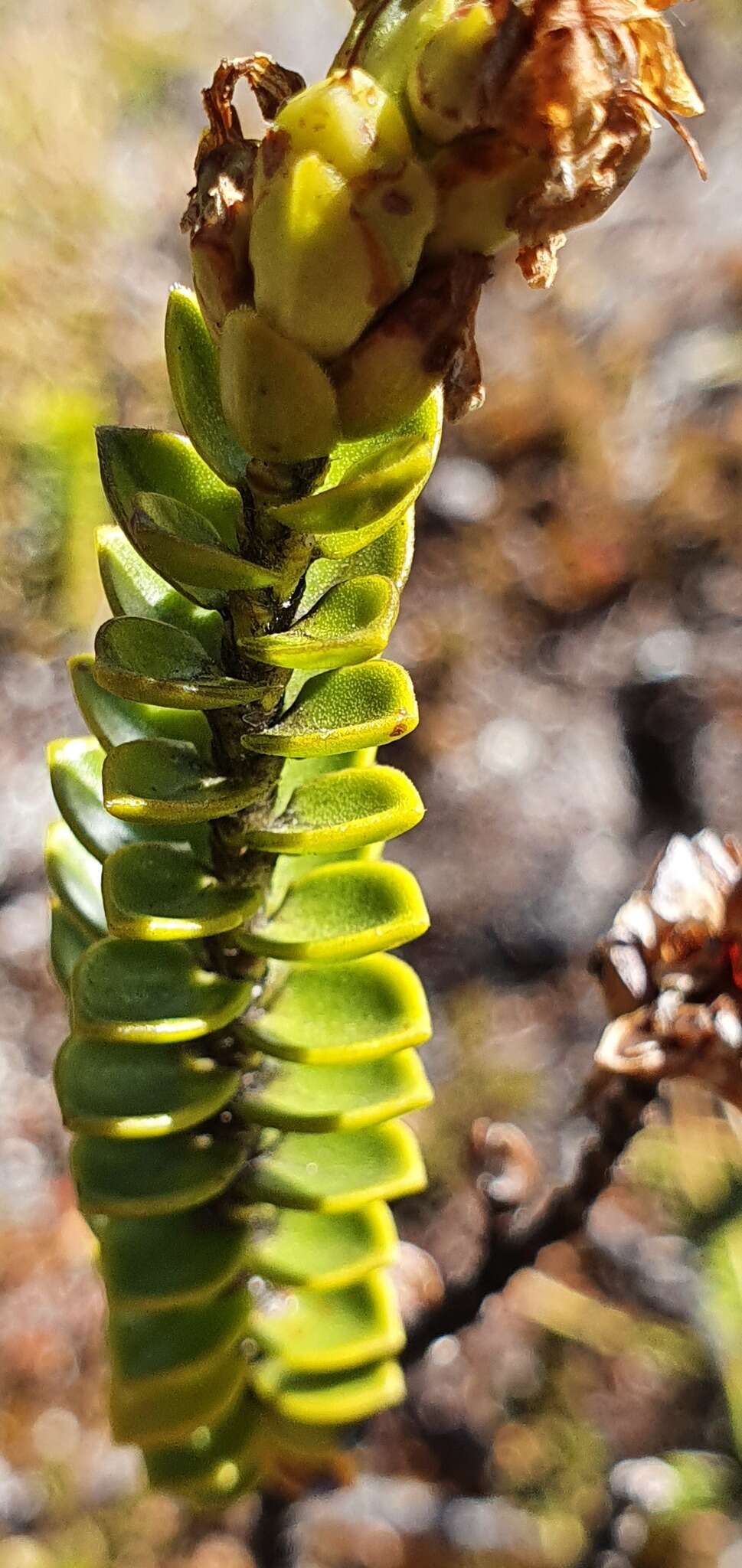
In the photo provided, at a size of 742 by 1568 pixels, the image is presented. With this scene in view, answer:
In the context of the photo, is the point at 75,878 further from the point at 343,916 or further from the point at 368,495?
the point at 368,495

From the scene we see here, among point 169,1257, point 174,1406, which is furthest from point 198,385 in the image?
point 174,1406

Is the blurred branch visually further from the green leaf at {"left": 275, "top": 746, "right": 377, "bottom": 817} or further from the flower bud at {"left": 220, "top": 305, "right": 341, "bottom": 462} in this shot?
the flower bud at {"left": 220, "top": 305, "right": 341, "bottom": 462}

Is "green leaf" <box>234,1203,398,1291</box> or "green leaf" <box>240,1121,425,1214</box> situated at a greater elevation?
"green leaf" <box>240,1121,425,1214</box>

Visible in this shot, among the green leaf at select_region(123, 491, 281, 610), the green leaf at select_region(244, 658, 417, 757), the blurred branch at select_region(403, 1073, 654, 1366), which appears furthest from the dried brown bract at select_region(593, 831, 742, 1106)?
the green leaf at select_region(123, 491, 281, 610)

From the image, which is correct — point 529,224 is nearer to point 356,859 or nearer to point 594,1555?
point 356,859

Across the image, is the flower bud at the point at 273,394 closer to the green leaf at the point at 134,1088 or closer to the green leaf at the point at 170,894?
the green leaf at the point at 170,894

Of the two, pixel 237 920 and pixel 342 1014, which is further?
pixel 342 1014

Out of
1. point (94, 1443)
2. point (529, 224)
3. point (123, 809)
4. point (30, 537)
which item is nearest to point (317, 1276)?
point (123, 809)
